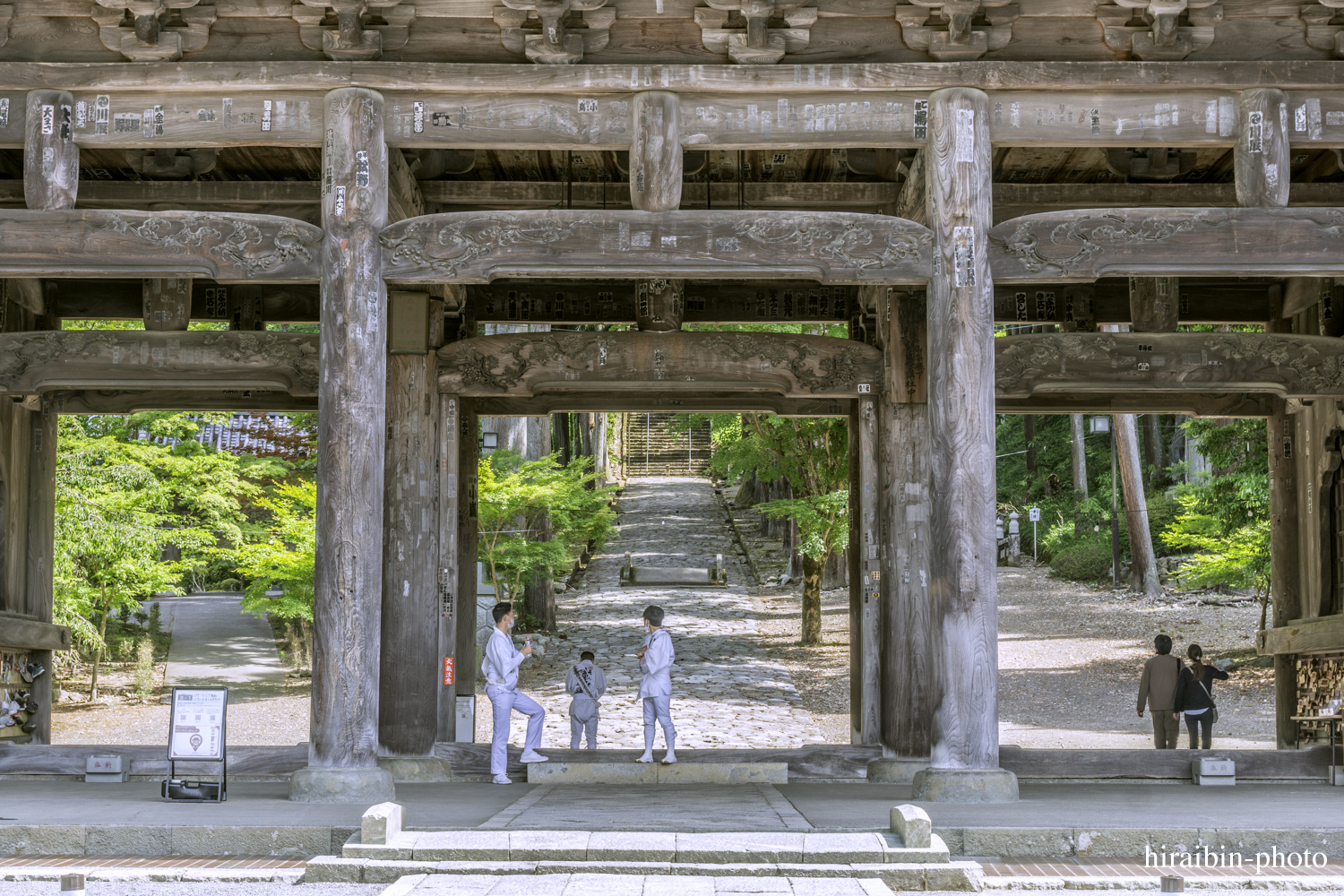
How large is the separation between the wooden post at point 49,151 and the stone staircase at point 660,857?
18.4 ft

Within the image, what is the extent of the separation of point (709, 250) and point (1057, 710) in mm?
14387

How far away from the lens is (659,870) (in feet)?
23.9

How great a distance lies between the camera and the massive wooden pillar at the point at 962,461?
959 centimetres

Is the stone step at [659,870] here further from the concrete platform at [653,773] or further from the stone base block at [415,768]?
the stone base block at [415,768]

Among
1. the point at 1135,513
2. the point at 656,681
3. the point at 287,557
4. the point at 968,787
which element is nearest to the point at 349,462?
the point at 656,681

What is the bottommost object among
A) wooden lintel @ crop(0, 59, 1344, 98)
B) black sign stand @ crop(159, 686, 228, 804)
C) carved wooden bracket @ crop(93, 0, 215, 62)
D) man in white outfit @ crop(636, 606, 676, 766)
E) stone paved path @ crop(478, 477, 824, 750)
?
stone paved path @ crop(478, 477, 824, 750)

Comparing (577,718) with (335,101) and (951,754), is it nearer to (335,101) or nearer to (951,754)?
(951,754)

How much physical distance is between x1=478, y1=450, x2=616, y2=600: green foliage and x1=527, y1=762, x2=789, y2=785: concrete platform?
33.4 ft

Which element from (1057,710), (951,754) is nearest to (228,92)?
(951,754)

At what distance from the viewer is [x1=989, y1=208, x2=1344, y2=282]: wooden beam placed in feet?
33.2

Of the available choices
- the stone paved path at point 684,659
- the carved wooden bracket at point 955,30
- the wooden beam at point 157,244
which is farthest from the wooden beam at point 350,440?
the stone paved path at point 684,659

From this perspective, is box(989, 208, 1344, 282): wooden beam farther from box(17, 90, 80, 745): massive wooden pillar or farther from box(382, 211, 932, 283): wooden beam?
box(17, 90, 80, 745): massive wooden pillar

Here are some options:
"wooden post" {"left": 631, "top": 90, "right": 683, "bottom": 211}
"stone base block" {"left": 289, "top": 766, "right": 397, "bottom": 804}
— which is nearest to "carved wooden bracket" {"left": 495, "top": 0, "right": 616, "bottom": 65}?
"wooden post" {"left": 631, "top": 90, "right": 683, "bottom": 211}

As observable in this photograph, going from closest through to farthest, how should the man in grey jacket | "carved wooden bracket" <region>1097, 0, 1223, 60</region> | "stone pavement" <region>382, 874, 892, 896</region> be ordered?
"stone pavement" <region>382, 874, 892, 896</region> < "carved wooden bracket" <region>1097, 0, 1223, 60</region> < the man in grey jacket
